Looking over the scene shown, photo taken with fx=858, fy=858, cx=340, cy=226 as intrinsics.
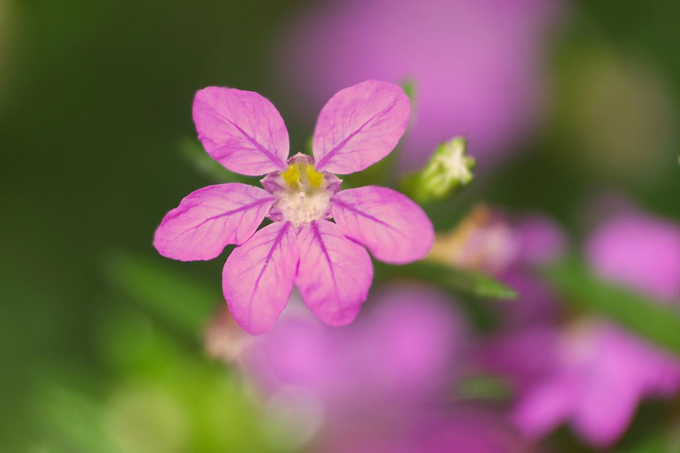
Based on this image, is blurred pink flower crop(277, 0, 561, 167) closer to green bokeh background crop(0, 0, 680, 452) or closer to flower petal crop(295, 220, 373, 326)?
green bokeh background crop(0, 0, 680, 452)

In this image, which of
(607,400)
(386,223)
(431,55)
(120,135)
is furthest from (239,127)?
(431,55)

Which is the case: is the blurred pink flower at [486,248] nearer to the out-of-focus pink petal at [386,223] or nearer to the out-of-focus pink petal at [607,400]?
the out-of-focus pink petal at [607,400]

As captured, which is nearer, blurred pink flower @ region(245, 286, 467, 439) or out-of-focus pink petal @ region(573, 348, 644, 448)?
out-of-focus pink petal @ region(573, 348, 644, 448)

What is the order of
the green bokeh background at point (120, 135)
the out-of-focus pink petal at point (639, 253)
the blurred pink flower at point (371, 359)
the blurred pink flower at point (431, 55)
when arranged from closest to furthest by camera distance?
the out-of-focus pink petal at point (639, 253) → the blurred pink flower at point (371, 359) → the green bokeh background at point (120, 135) → the blurred pink flower at point (431, 55)

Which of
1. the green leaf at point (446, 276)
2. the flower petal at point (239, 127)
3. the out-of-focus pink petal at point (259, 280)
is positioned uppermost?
the flower petal at point (239, 127)

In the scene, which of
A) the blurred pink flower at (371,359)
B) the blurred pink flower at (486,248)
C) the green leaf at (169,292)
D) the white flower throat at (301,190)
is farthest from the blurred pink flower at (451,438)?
the white flower throat at (301,190)

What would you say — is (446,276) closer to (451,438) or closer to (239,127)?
(239,127)

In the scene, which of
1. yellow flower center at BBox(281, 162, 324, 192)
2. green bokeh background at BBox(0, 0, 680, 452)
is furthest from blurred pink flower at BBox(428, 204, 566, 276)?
green bokeh background at BBox(0, 0, 680, 452)
